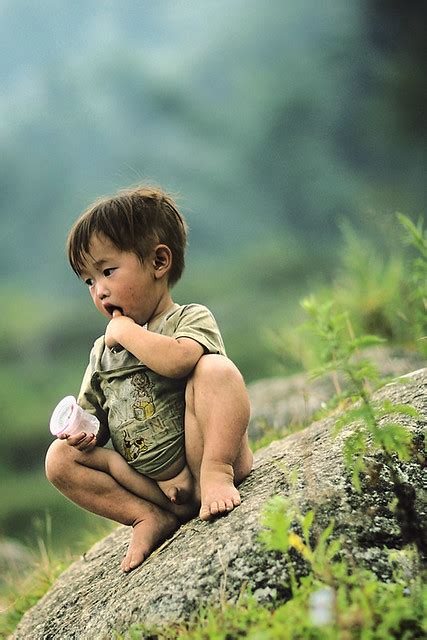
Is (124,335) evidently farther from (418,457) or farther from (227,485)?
(418,457)

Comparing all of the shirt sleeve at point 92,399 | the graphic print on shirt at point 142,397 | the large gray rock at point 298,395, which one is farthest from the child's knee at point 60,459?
the large gray rock at point 298,395

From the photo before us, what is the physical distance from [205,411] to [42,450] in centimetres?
2082

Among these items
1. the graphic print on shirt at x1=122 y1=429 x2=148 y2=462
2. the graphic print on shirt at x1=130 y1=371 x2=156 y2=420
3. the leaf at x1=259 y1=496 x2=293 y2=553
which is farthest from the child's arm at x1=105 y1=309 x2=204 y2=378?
the leaf at x1=259 y1=496 x2=293 y2=553

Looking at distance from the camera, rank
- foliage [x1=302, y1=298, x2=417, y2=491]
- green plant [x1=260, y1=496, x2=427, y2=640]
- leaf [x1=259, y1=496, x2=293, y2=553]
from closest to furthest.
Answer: green plant [x1=260, y1=496, x2=427, y2=640] < leaf [x1=259, y1=496, x2=293, y2=553] < foliage [x1=302, y1=298, x2=417, y2=491]

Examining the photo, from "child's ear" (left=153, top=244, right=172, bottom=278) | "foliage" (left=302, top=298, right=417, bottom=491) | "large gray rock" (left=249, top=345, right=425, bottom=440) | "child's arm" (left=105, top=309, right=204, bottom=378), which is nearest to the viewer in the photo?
"foliage" (left=302, top=298, right=417, bottom=491)

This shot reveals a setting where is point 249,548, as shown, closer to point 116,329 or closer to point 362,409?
point 362,409

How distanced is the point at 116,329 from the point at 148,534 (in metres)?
0.78

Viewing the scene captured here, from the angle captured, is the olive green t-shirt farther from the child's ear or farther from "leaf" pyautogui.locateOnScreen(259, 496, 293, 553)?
"leaf" pyautogui.locateOnScreen(259, 496, 293, 553)

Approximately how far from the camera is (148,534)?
308 cm

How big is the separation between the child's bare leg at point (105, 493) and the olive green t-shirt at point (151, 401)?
120 millimetres

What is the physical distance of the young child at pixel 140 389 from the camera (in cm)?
298

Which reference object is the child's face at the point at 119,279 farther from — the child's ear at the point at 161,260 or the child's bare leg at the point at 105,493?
the child's bare leg at the point at 105,493

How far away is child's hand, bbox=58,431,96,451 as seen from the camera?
3084 mm

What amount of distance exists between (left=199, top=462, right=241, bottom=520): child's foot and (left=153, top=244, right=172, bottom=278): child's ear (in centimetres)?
79
